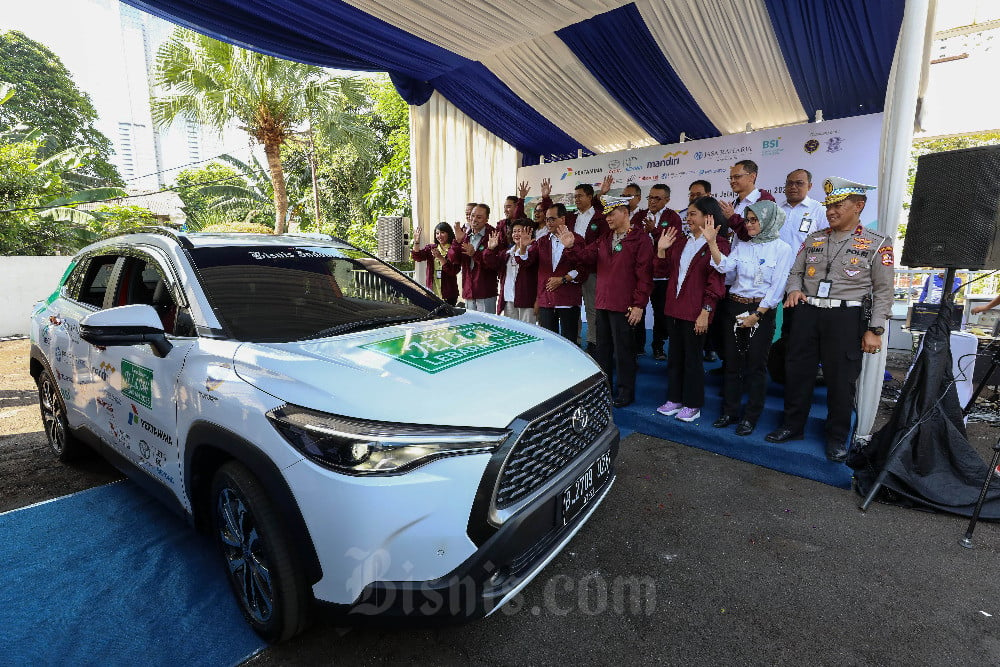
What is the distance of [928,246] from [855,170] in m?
3.00

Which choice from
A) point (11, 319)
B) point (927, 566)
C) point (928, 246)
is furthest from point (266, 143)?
point (927, 566)

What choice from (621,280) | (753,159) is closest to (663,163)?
(753,159)

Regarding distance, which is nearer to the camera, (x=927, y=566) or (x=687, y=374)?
(x=927, y=566)

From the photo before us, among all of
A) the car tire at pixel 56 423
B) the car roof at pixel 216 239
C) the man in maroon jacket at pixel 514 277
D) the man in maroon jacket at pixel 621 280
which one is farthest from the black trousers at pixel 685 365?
the car tire at pixel 56 423

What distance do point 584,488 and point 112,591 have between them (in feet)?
7.13

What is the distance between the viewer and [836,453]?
11.2 feet

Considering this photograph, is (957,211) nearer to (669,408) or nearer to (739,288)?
(739,288)

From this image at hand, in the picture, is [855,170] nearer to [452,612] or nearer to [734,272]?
[734,272]

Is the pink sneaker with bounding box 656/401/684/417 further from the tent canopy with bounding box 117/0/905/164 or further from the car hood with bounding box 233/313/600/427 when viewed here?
the tent canopy with bounding box 117/0/905/164

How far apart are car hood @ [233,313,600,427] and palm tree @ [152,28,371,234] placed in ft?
35.8

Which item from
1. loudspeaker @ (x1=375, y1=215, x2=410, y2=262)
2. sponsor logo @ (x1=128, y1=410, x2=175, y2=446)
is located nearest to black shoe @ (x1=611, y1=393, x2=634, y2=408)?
Answer: sponsor logo @ (x1=128, y1=410, x2=175, y2=446)

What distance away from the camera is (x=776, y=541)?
2695mm

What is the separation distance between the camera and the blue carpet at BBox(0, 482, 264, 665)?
6.39ft

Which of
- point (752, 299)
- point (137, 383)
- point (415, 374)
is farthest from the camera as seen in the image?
point (752, 299)
